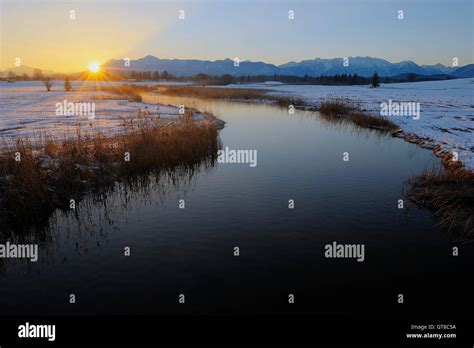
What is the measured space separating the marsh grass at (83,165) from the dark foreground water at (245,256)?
934 millimetres

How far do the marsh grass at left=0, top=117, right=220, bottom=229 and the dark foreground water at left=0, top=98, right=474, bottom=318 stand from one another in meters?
0.93

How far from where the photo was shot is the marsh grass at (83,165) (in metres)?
11.8

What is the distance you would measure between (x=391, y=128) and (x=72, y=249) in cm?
2914

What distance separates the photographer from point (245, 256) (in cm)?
996

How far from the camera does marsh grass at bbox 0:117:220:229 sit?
1176cm

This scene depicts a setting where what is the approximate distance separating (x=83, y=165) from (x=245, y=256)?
9.46 meters
